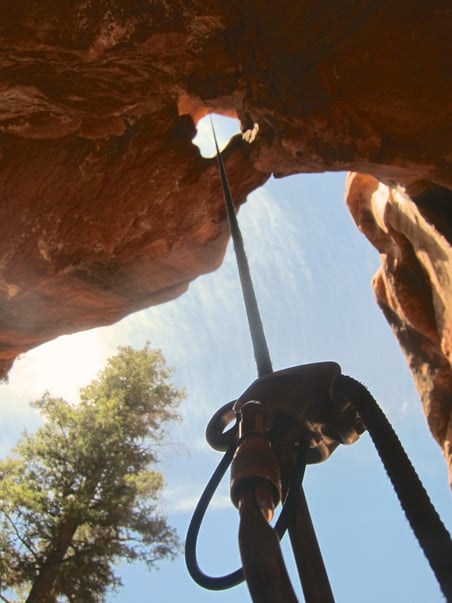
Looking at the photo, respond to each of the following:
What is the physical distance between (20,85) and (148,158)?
1.78m

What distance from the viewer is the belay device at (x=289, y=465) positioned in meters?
0.87

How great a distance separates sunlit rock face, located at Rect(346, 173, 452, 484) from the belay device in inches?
201

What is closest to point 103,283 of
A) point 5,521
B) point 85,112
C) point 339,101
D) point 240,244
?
Result: point 85,112

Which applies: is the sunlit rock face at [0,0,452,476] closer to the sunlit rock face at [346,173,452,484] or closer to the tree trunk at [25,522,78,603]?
the sunlit rock face at [346,173,452,484]

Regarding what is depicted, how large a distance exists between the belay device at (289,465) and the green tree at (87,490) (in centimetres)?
1152

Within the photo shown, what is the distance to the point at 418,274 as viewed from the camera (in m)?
7.65

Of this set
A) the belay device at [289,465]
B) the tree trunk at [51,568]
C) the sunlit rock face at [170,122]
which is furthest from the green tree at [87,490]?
the belay device at [289,465]

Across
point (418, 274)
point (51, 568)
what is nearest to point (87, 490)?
point (51, 568)

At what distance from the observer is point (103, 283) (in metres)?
6.84

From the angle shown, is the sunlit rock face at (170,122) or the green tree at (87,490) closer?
the sunlit rock face at (170,122)

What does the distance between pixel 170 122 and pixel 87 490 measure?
32.4 ft

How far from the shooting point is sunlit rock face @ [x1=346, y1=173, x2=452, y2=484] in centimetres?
595

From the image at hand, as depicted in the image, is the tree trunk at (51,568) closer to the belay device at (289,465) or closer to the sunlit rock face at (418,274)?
the sunlit rock face at (418,274)

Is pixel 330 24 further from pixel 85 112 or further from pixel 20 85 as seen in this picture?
pixel 20 85
